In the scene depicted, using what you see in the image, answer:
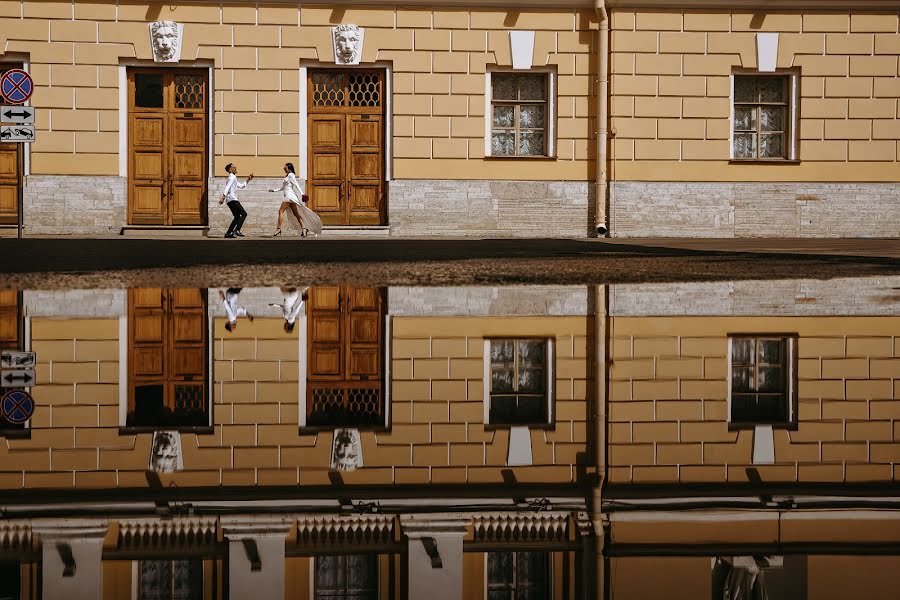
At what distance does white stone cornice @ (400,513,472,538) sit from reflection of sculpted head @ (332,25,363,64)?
2140cm

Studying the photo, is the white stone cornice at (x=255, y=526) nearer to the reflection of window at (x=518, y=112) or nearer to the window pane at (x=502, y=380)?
the window pane at (x=502, y=380)

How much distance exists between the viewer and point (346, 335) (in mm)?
7594

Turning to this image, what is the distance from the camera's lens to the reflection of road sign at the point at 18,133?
20.5 m

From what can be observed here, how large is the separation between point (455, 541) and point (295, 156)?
21526 mm

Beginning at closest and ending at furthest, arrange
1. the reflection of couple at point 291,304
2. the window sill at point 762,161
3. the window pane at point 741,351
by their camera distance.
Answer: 1. the window pane at point 741,351
2. the reflection of couple at point 291,304
3. the window sill at point 762,161

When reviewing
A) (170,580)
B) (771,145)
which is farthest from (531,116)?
(170,580)

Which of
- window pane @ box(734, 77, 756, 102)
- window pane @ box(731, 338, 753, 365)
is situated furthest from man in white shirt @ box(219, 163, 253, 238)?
window pane @ box(731, 338, 753, 365)

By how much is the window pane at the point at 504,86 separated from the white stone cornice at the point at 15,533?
72.7ft

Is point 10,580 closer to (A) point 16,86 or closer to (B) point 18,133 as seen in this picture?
(B) point 18,133

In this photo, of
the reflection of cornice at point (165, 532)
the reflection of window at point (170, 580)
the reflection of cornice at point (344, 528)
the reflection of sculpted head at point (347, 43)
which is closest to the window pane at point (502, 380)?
the reflection of cornice at point (344, 528)

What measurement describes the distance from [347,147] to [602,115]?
4.60m

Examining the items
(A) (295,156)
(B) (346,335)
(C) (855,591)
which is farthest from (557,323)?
(A) (295,156)

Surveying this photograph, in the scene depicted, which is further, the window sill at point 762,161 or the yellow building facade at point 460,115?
the window sill at point 762,161

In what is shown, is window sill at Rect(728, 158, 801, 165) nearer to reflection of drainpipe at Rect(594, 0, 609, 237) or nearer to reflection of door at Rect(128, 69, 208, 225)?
reflection of drainpipe at Rect(594, 0, 609, 237)
